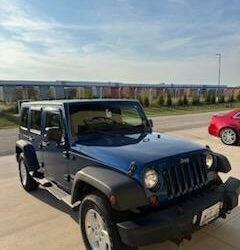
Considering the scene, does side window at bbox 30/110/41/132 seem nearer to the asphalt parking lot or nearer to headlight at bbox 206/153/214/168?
the asphalt parking lot

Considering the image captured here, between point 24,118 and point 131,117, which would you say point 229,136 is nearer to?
point 131,117

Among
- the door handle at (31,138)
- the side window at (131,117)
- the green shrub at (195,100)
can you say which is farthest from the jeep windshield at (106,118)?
the green shrub at (195,100)

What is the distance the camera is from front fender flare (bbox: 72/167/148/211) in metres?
3.16

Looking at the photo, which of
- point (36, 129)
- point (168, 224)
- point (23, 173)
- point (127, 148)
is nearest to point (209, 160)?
point (127, 148)

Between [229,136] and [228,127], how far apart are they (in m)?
0.33

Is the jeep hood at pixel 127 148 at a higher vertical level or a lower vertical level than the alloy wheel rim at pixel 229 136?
higher

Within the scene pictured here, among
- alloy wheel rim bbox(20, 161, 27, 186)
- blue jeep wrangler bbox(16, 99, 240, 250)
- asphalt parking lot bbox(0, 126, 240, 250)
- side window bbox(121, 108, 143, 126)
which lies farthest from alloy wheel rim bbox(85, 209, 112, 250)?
alloy wheel rim bbox(20, 161, 27, 186)

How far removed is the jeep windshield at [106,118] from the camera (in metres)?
4.63

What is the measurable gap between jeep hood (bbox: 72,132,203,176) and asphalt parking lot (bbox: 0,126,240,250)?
1.15 meters

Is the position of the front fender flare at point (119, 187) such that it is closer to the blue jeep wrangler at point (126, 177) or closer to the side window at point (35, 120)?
the blue jeep wrangler at point (126, 177)

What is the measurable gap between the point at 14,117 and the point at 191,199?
883 inches

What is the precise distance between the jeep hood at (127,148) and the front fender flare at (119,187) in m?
0.13

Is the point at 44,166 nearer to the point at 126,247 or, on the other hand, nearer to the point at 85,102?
the point at 85,102

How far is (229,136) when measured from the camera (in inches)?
433
